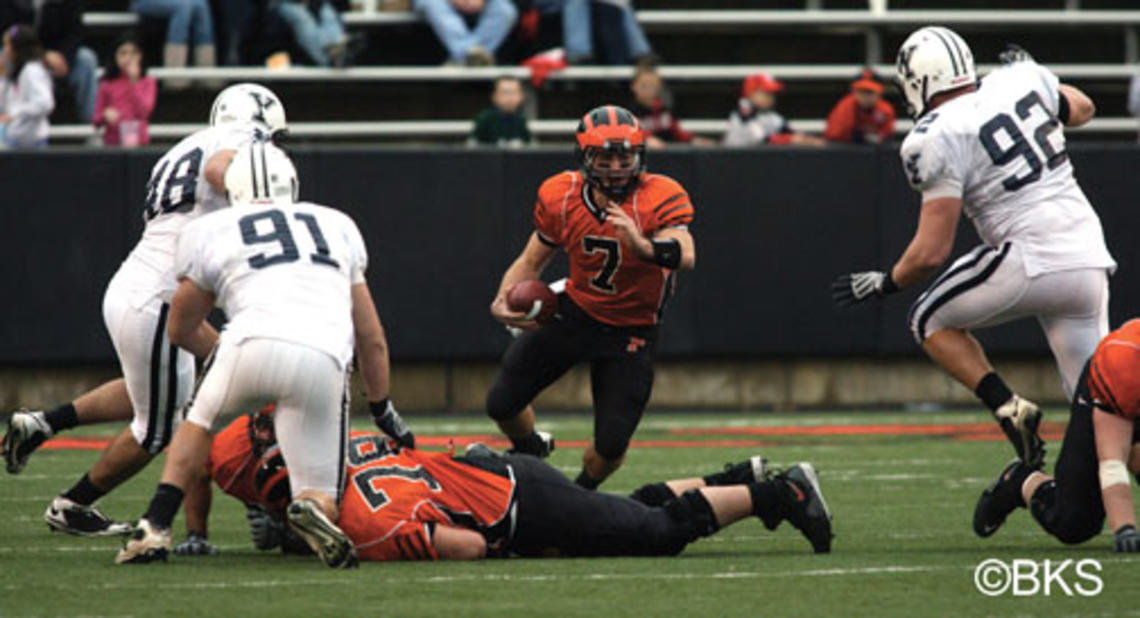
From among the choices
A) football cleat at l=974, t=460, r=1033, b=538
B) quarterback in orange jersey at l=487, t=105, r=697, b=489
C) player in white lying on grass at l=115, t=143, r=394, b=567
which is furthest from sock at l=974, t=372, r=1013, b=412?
player in white lying on grass at l=115, t=143, r=394, b=567

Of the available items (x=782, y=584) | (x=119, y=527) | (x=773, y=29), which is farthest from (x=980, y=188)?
(x=773, y=29)

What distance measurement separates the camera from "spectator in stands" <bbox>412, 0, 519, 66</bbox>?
15.3 metres

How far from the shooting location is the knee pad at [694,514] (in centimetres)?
666

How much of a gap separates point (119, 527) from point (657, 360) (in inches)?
263

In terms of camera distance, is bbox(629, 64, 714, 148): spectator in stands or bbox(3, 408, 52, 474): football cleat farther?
bbox(629, 64, 714, 148): spectator in stands

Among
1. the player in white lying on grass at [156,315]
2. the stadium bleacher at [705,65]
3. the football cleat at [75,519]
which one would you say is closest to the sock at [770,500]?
the player in white lying on grass at [156,315]

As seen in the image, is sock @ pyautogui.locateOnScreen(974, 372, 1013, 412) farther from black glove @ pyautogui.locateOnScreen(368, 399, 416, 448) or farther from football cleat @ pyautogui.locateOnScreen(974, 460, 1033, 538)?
black glove @ pyautogui.locateOnScreen(368, 399, 416, 448)

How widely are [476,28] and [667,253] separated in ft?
26.8

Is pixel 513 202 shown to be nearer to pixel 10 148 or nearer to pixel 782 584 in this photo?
pixel 10 148

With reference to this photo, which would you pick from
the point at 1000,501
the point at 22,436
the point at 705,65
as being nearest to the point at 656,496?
the point at 1000,501

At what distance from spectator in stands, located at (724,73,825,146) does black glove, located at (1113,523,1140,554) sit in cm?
807

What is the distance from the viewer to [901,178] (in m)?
13.8

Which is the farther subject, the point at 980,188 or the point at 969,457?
the point at 969,457

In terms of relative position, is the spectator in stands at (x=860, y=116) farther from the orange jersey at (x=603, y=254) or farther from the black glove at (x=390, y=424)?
the black glove at (x=390, y=424)
